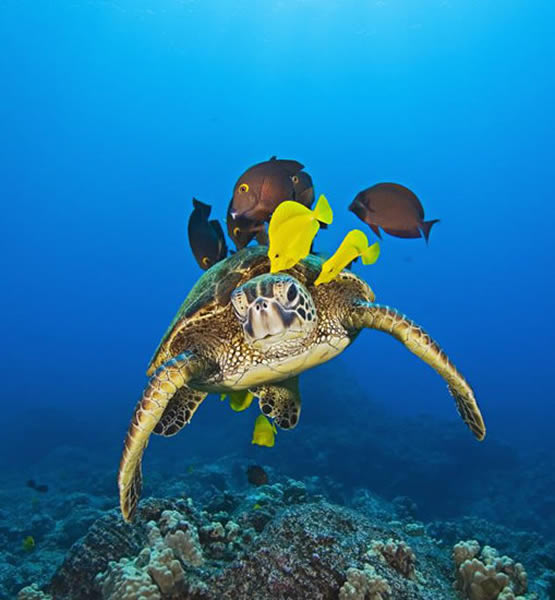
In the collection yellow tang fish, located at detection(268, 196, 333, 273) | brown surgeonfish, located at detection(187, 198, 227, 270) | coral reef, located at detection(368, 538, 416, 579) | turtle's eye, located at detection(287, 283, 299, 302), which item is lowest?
coral reef, located at detection(368, 538, 416, 579)

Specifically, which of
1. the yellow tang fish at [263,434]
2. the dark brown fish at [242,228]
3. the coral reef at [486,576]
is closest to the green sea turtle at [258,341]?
the dark brown fish at [242,228]

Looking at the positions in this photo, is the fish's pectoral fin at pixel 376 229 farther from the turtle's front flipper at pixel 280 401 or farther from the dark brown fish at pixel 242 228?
the turtle's front flipper at pixel 280 401

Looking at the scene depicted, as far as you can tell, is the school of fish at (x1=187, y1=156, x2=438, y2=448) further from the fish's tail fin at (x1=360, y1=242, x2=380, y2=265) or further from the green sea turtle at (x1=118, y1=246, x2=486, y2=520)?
the green sea turtle at (x1=118, y1=246, x2=486, y2=520)

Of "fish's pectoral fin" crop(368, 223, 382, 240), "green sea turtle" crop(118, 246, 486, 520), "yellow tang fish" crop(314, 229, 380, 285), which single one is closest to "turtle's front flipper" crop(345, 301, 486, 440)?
"green sea turtle" crop(118, 246, 486, 520)

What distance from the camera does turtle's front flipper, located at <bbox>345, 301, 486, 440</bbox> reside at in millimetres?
3430

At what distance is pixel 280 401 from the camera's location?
453 centimetres

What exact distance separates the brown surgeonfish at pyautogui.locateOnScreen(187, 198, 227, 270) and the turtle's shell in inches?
22.1

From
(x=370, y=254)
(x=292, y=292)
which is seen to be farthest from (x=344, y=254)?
(x=292, y=292)

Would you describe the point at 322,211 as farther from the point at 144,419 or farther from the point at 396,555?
the point at 396,555

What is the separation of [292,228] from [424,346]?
1541 mm

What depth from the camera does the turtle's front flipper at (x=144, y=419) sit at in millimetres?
3084

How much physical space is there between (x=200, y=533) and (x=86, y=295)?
105 metres

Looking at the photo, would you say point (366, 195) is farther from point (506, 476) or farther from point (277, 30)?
point (277, 30)

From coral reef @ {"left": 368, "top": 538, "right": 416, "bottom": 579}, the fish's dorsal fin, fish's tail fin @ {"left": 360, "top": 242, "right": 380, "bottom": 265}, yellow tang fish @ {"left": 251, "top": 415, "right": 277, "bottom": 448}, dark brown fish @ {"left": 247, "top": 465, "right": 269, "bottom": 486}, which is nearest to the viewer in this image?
the fish's dorsal fin
